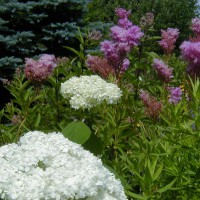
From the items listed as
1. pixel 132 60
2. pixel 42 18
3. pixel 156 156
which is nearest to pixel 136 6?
pixel 42 18

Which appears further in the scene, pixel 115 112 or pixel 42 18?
pixel 42 18

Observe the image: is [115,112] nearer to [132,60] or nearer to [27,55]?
[132,60]

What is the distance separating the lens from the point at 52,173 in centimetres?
Answer: 186

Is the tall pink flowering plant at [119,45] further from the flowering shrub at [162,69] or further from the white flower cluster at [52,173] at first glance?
the white flower cluster at [52,173]

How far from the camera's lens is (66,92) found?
128 inches

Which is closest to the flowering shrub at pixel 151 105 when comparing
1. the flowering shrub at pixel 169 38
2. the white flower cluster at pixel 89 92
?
the white flower cluster at pixel 89 92

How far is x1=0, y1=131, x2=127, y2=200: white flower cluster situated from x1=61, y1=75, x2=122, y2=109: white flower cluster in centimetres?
103

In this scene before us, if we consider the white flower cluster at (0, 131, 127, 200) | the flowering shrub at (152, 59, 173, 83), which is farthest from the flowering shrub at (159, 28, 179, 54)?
the white flower cluster at (0, 131, 127, 200)

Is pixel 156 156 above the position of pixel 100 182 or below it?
below

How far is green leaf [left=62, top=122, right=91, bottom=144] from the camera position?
9.32ft

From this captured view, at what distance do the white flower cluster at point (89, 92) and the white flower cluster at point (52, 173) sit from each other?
103cm

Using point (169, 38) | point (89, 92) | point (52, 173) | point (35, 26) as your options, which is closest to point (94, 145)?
point (89, 92)

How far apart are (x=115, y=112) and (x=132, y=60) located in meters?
1.09

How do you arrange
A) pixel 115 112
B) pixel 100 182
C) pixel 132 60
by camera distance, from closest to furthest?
pixel 100 182 → pixel 115 112 → pixel 132 60
